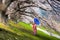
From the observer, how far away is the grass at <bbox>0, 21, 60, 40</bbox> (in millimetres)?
6543

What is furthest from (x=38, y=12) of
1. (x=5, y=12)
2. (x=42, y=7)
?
(x=5, y=12)

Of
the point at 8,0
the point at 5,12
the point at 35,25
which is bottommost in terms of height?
the point at 35,25

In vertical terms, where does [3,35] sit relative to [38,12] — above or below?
below

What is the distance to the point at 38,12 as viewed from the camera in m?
6.80

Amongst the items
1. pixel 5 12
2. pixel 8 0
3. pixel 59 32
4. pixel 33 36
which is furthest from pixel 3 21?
pixel 59 32

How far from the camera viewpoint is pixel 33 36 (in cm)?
670

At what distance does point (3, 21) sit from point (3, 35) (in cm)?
57

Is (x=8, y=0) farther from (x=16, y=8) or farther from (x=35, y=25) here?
(x=35, y=25)

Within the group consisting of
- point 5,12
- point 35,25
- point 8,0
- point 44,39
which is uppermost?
point 8,0

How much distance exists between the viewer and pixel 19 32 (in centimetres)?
665

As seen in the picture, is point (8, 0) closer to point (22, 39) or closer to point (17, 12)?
point (17, 12)

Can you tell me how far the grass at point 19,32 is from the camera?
258 inches

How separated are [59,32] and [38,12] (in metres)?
1.02

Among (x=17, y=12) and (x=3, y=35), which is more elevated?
(x=17, y=12)
